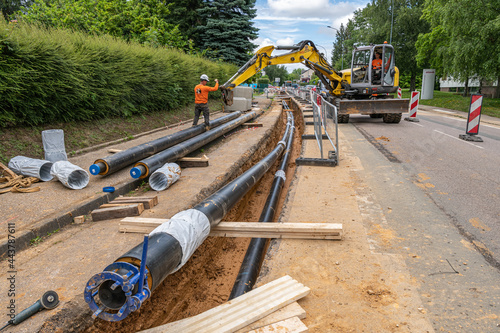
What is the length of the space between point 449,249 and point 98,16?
20251 millimetres

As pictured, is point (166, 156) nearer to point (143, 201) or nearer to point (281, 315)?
point (143, 201)

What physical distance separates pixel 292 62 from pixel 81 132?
26.1 ft

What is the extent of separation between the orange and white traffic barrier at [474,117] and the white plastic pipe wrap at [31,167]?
439 inches

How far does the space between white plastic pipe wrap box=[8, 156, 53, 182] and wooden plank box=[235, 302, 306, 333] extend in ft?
16.6

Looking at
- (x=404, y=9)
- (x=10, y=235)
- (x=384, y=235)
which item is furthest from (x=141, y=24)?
(x=404, y=9)

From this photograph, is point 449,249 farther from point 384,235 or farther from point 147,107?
point 147,107

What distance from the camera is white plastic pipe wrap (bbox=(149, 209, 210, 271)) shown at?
290 cm

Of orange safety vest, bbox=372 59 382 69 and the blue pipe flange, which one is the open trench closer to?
the blue pipe flange

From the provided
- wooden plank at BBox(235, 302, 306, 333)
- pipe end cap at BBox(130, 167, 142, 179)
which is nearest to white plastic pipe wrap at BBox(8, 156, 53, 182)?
pipe end cap at BBox(130, 167, 142, 179)

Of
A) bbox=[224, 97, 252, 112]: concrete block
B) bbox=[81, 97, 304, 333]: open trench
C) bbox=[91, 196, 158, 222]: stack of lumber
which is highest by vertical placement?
bbox=[224, 97, 252, 112]: concrete block

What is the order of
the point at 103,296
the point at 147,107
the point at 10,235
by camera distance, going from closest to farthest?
the point at 103,296, the point at 10,235, the point at 147,107

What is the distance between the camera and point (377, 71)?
533 inches

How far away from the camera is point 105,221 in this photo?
458cm

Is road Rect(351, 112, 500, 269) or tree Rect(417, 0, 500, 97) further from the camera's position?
tree Rect(417, 0, 500, 97)
